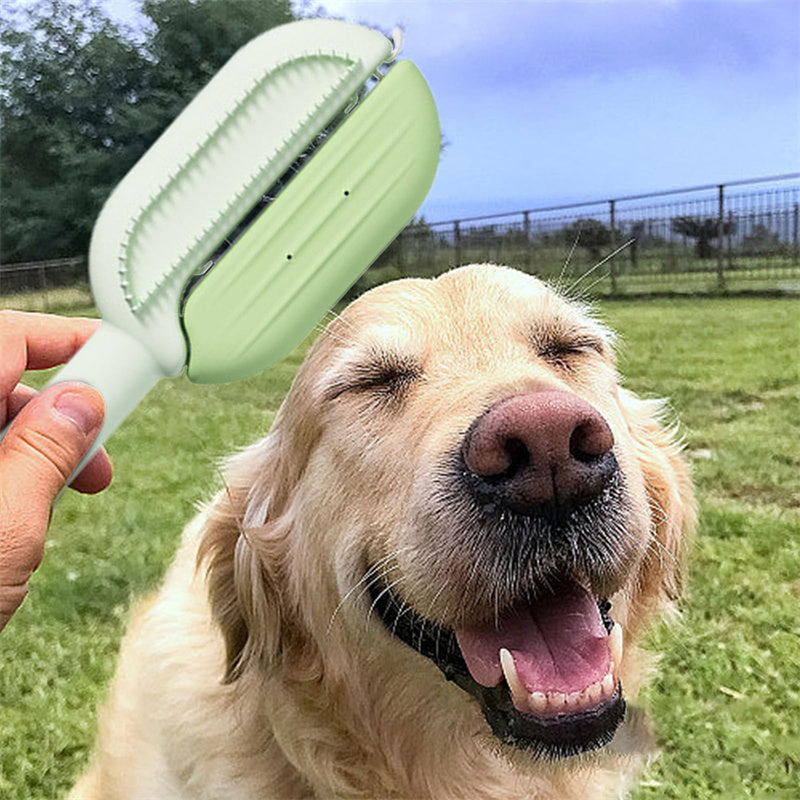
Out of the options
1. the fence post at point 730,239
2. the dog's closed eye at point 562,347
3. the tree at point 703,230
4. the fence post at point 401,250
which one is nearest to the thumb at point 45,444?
the dog's closed eye at point 562,347

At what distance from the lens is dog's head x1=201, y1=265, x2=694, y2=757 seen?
1192 millimetres

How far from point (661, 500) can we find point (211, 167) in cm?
104

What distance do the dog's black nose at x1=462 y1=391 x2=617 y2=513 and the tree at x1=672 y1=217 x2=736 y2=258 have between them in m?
4.00

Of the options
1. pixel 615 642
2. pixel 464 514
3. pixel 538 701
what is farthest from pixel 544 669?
pixel 464 514

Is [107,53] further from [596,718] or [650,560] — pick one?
[596,718]

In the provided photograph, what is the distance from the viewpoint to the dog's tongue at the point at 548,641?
1333 mm

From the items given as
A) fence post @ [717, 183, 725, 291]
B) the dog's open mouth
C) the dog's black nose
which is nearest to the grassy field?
fence post @ [717, 183, 725, 291]

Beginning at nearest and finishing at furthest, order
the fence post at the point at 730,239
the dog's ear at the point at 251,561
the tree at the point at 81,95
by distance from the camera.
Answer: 1. the dog's ear at the point at 251,561
2. the tree at the point at 81,95
3. the fence post at the point at 730,239

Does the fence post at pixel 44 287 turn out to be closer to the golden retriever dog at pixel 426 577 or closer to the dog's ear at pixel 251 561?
the golden retriever dog at pixel 426 577

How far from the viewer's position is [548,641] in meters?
1.36

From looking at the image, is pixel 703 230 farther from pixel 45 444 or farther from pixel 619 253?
pixel 45 444

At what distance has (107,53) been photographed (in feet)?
11.6

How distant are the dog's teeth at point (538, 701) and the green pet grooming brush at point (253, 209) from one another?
62cm

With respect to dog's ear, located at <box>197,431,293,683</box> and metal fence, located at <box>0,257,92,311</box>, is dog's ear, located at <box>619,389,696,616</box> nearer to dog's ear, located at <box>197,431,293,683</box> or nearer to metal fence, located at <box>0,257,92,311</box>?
dog's ear, located at <box>197,431,293,683</box>
